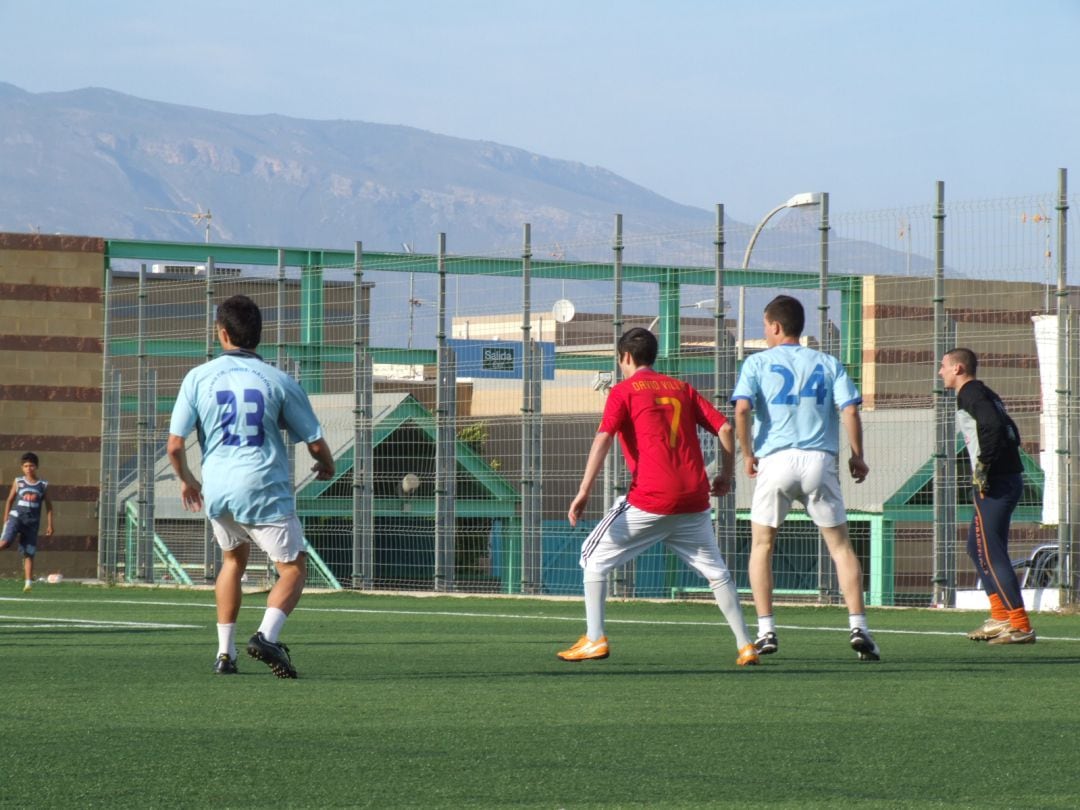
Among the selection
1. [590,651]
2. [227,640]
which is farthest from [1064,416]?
[227,640]

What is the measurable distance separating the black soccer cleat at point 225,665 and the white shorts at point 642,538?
6.20ft

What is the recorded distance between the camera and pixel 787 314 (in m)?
10.3

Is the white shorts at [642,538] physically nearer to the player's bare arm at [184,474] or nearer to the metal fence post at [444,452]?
the player's bare arm at [184,474]

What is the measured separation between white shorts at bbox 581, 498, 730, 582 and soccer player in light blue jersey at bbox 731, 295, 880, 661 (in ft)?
1.50

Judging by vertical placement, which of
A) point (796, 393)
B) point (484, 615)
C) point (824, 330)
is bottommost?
point (484, 615)

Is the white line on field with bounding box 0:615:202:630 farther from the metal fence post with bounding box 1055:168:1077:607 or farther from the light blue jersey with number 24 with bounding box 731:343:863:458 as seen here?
the metal fence post with bounding box 1055:168:1077:607

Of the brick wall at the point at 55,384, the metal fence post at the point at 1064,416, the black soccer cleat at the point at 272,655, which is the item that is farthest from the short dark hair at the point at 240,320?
the brick wall at the point at 55,384

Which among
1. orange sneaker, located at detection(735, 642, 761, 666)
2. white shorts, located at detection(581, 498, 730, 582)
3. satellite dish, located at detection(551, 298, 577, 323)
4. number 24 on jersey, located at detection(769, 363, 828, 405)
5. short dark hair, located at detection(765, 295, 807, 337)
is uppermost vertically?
satellite dish, located at detection(551, 298, 577, 323)

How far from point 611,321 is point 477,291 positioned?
1654 mm

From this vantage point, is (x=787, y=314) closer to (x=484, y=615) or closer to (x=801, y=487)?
(x=801, y=487)

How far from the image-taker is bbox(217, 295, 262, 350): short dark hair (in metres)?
9.08

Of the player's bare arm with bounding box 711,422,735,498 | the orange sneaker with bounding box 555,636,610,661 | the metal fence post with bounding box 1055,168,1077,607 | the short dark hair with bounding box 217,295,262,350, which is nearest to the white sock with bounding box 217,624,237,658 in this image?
the short dark hair with bounding box 217,295,262,350

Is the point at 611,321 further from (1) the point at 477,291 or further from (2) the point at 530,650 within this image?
(2) the point at 530,650

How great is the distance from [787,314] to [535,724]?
4.12m
